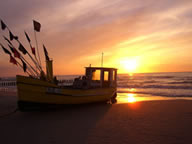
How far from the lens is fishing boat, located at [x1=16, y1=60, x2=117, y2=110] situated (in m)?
8.59

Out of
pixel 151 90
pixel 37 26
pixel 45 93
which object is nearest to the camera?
pixel 45 93

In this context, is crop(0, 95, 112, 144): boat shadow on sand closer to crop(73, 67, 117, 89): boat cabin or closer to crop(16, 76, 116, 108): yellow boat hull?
crop(16, 76, 116, 108): yellow boat hull

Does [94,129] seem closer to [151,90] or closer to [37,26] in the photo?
[37,26]

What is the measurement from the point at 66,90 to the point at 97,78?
3.82 m

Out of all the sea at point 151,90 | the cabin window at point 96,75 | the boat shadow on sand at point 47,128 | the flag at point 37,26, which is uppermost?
the flag at point 37,26

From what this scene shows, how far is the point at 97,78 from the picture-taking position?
12.9 m

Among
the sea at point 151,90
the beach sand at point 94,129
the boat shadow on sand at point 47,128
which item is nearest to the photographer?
the beach sand at point 94,129

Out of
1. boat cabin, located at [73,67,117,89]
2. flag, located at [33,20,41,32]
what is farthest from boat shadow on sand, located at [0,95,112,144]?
flag, located at [33,20,41,32]

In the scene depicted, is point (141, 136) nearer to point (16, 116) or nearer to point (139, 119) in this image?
point (139, 119)

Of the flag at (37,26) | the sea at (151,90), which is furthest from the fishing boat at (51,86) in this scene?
the sea at (151,90)

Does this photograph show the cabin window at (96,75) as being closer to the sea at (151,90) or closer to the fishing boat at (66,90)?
the fishing boat at (66,90)

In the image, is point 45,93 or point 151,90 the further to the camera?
point 151,90

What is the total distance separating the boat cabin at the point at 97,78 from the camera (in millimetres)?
12099

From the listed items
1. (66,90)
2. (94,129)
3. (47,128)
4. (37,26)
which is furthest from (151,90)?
(47,128)
